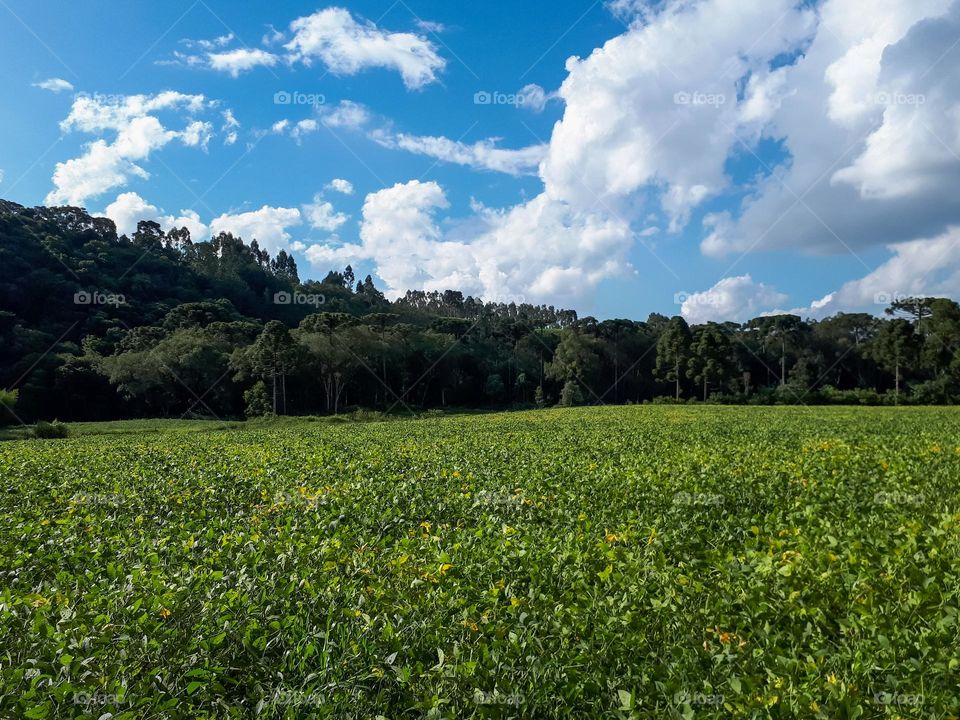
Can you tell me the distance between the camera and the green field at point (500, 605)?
432 cm

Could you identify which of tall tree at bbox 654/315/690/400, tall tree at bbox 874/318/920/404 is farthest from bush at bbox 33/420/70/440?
tall tree at bbox 874/318/920/404

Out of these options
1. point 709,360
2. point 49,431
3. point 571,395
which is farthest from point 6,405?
point 709,360

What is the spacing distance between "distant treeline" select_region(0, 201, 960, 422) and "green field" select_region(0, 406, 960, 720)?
182ft

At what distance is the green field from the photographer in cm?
432

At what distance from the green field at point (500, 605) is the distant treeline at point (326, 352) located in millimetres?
55605

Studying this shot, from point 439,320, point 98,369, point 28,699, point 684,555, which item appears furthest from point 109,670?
point 439,320

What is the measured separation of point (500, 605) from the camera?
19.1 ft

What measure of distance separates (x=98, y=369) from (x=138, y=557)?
71258 millimetres

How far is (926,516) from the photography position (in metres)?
8.29

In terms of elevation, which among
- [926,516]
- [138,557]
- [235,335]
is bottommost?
[138,557]

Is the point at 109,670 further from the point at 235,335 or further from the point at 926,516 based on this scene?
the point at 235,335

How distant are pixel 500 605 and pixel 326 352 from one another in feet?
222

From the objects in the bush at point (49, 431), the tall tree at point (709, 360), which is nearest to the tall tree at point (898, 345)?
the tall tree at point (709, 360)

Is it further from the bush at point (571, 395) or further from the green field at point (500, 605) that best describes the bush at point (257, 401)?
the green field at point (500, 605)
